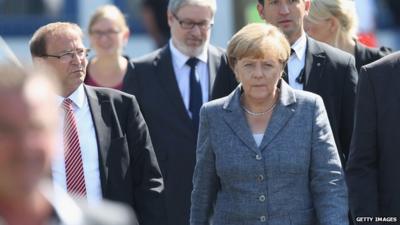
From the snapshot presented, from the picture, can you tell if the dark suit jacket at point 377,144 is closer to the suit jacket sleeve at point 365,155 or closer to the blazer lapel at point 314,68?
the suit jacket sleeve at point 365,155

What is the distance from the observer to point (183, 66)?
823 cm

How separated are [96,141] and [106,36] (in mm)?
5072

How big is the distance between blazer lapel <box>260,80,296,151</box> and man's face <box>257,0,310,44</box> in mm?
1196

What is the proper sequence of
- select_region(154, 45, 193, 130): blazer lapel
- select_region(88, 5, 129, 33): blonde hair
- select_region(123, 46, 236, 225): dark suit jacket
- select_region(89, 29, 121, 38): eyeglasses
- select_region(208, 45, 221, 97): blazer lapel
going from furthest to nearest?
select_region(88, 5, 129, 33): blonde hair, select_region(89, 29, 121, 38): eyeglasses, select_region(208, 45, 221, 97): blazer lapel, select_region(154, 45, 193, 130): blazer lapel, select_region(123, 46, 236, 225): dark suit jacket

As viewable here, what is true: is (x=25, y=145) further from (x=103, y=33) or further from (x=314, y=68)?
(x=103, y=33)

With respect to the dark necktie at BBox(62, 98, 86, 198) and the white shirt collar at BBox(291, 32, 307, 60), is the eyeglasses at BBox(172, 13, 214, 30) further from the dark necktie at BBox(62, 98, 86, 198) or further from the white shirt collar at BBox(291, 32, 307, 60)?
the dark necktie at BBox(62, 98, 86, 198)

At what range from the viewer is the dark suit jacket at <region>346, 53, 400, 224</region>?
231 inches

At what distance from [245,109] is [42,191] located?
11.4ft

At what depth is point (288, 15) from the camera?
7.36 metres

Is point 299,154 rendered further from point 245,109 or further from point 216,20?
point 216,20

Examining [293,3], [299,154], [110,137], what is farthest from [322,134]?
[293,3]

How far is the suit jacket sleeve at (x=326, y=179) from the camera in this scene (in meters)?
5.88

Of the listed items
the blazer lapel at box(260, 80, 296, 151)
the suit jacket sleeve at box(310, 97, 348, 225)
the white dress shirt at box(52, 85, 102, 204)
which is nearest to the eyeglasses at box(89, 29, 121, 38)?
the white dress shirt at box(52, 85, 102, 204)

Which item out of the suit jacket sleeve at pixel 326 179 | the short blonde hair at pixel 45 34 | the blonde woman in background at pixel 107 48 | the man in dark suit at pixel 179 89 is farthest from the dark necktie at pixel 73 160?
the blonde woman in background at pixel 107 48
